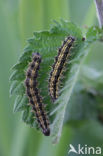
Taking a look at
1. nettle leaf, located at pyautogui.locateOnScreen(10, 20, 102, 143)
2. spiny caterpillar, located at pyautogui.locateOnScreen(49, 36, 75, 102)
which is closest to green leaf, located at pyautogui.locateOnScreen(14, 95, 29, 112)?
nettle leaf, located at pyautogui.locateOnScreen(10, 20, 102, 143)

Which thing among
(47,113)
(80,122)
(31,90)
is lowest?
(80,122)

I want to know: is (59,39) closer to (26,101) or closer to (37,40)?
(37,40)

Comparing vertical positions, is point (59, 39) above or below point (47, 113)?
above

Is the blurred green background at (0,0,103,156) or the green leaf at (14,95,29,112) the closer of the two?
the green leaf at (14,95,29,112)

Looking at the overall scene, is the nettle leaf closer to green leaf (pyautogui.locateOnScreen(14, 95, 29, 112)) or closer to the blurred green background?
green leaf (pyautogui.locateOnScreen(14, 95, 29, 112))

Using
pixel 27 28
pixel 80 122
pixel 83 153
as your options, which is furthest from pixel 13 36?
pixel 83 153

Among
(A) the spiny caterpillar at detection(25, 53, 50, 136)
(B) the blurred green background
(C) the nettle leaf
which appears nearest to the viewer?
(C) the nettle leaf

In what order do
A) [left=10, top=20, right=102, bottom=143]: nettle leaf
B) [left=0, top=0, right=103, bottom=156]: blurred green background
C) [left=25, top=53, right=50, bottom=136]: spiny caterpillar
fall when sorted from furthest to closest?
[left=0, top=0, right=103, bottom=156]: blurred green background → [left=25, top=53, right=50, bottom=136]: spiny caterpillar → [left=10, top=20, right=102, bottom=143]: nettle leaf

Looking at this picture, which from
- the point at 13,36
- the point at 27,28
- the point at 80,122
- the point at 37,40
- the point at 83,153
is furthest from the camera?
the point at 13,36

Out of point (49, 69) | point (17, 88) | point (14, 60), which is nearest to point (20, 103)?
point (17, 88)
